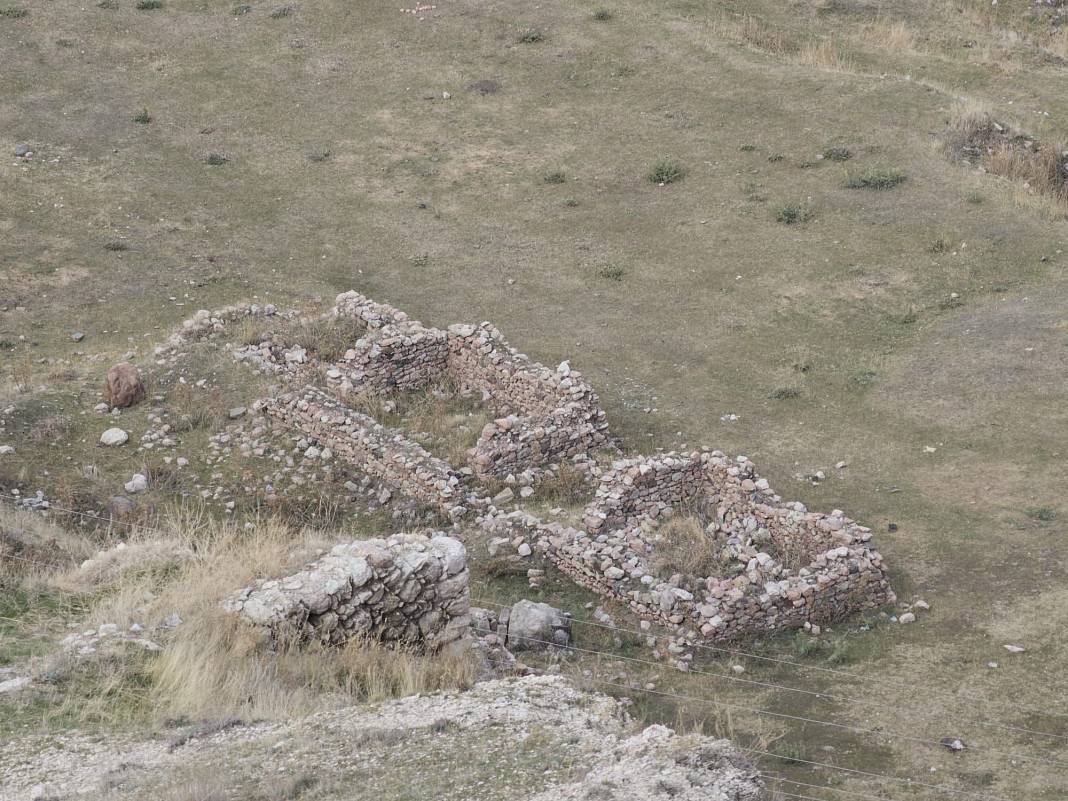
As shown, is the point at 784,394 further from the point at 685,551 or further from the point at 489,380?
the point at 685,551

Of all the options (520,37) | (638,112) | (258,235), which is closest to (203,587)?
(258,235)

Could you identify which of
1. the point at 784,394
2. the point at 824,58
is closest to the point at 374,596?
the point at 784,394

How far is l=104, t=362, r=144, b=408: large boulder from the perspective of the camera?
65.0 feet

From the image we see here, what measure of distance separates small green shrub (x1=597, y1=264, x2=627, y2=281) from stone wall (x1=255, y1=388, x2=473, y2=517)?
736 centimetres

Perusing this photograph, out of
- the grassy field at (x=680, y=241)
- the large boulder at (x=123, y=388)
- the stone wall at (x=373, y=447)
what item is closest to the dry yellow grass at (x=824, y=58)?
the grassy field at (x=680, y=241)

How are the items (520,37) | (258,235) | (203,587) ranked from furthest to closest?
(520,37) < (258,235) < (203,587)

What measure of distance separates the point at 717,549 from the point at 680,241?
37.2ft

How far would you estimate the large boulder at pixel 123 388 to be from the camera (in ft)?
65.0

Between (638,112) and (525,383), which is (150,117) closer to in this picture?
(638,112)

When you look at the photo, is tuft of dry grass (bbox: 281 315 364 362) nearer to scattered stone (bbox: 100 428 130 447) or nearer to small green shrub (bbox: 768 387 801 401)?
scattered stone (bbox: 100 428 130 447)

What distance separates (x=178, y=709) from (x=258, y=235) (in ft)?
57.1

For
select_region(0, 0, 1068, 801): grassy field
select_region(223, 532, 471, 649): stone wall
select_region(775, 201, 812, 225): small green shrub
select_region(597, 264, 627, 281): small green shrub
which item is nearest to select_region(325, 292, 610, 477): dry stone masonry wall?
select_region(0, 0, 1068, 801): grassy field

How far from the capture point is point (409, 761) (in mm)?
9641

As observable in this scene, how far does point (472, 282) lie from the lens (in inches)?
983
